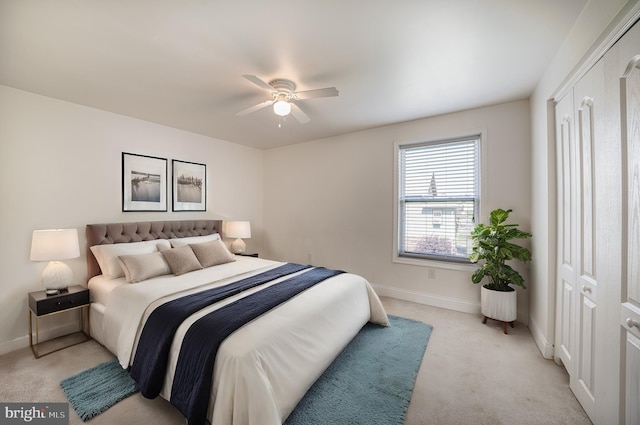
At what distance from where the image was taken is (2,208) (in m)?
2.46

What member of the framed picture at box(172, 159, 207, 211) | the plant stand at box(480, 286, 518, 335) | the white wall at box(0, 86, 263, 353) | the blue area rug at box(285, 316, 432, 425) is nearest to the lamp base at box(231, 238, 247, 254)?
the framed picture at box(172, 159, 207, 211)

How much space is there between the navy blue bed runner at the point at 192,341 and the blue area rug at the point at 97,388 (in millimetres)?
154

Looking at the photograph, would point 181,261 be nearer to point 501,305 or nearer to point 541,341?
point 501,305

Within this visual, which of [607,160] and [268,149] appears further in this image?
[268,149]

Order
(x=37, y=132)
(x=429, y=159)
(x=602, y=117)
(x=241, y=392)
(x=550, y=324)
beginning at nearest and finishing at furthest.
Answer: (x=241, y=392)
(x=602, y=117)
(x=550, y=324)
(x=37, y=132)
(x=429, y=159)

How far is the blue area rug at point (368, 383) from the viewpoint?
169 centimetres

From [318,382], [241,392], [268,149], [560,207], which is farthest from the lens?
[268,149]

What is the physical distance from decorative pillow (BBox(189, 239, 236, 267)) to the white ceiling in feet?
5.68

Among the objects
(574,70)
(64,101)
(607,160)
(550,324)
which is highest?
(64,101)

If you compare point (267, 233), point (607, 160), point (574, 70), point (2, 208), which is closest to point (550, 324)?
point (607, 160)

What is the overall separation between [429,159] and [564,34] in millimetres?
1875

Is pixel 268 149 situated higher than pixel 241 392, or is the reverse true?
pixel 268 149

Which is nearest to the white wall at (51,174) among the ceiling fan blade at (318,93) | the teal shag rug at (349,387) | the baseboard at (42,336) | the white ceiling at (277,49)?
the baseboard at (42,336)

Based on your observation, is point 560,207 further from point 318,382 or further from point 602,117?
point 318,382
